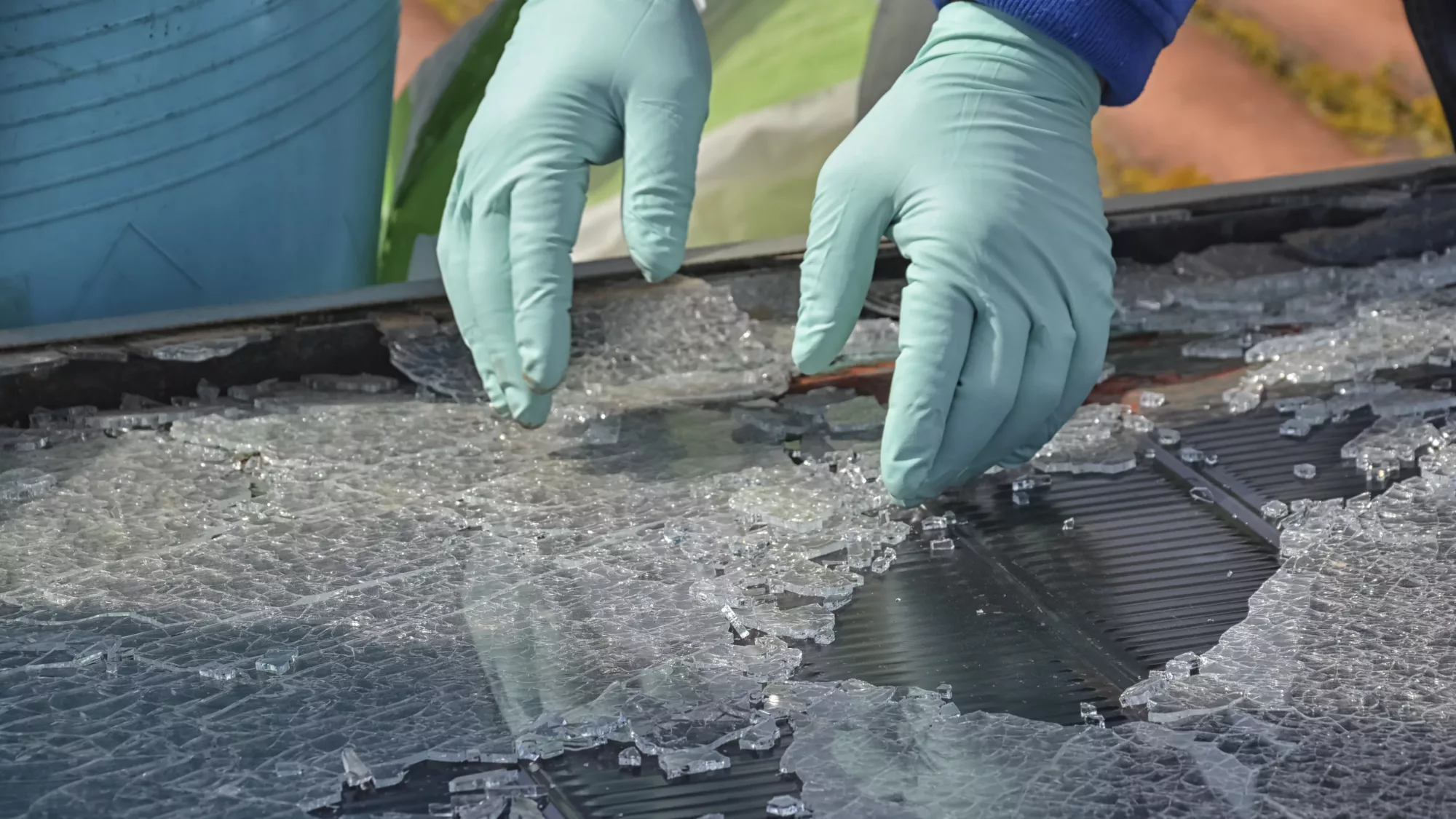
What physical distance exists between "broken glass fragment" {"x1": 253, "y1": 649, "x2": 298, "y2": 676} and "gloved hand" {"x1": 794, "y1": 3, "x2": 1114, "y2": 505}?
0.52 m

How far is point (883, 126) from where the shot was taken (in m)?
1.22

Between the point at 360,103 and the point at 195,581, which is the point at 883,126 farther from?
the point at 360,103

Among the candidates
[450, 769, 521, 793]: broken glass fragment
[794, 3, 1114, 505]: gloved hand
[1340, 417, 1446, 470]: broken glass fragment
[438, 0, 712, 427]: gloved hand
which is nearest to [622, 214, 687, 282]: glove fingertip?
[438, 0, 712, 427]: gloved hand

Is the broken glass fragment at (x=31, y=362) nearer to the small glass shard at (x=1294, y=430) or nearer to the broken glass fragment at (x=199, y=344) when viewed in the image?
the broken glass fragment at (x=199, y=344)

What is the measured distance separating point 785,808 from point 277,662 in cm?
43

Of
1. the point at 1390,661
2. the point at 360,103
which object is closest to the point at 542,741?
the point at 1390,661

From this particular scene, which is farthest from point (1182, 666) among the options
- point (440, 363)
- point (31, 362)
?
point (31, 362)

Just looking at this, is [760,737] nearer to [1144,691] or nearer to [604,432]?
[1144,691]

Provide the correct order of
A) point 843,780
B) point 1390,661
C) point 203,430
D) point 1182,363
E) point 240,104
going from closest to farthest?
point 843,780
point 1390,661
point 203,430
point 1182,363
point 240,104

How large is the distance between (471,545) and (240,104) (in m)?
0.85

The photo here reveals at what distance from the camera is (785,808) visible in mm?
843

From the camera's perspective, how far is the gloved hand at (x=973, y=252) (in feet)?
3.78

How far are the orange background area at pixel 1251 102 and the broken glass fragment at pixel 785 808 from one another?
281 centimetres

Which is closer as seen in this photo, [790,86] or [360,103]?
[360,103]
